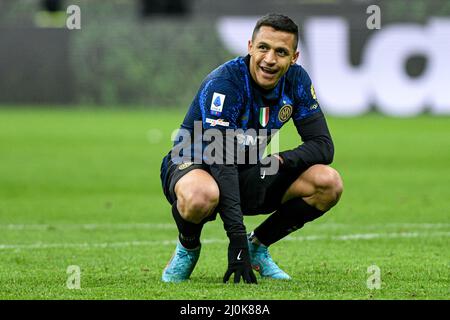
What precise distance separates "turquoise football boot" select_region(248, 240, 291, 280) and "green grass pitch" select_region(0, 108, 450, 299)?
0.14 metres

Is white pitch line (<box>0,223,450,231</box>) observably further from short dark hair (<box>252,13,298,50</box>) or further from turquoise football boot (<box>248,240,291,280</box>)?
short dark hair (<box>252,13,298,50</box>)

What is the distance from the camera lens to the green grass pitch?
6.28 m

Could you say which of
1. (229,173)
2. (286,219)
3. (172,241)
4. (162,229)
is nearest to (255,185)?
(286,219)

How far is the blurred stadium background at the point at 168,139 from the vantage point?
7.16 metres

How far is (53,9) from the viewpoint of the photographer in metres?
29.8

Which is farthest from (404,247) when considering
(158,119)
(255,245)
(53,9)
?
(53,9)

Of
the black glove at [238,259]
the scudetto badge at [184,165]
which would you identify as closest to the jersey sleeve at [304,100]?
the scudetto badge at [184,165]

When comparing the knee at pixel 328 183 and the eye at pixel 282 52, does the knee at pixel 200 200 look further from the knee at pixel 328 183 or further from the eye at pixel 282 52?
the eye at pixel 282 52

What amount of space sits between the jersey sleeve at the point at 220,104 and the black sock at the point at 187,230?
0.57 m

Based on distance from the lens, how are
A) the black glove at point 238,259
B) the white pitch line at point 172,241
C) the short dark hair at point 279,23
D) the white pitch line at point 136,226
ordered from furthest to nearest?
the white pitch line at point 136,226
the white pitch line at point 172,241
the short dark hair at point 279,23
the black glove at point 238,259
